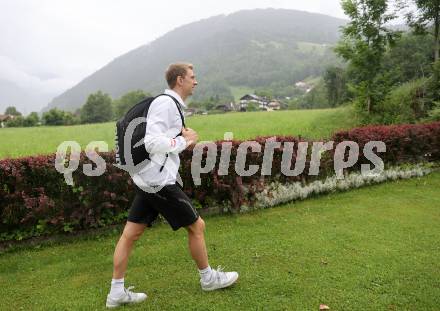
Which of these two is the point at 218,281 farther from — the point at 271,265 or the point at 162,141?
the point at 162,141

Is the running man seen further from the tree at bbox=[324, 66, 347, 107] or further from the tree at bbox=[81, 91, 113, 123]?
the tree at bbox=[81, 91, 113, 123]

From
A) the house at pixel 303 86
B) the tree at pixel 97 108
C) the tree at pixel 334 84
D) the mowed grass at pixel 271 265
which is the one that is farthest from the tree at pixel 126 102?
the mowed grass at pixel 271 265

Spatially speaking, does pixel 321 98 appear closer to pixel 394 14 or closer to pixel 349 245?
pixel 394 14

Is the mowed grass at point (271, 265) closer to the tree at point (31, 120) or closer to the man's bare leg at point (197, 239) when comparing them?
the man's bare leg at point (197, 239)

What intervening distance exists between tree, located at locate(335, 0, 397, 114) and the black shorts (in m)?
16.2

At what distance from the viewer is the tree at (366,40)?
18.3 metres

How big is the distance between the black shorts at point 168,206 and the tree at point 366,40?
1621 cm

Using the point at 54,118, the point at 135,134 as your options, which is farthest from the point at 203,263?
the point at 54,118

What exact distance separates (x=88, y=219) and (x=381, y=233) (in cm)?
502

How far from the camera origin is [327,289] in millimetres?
4711

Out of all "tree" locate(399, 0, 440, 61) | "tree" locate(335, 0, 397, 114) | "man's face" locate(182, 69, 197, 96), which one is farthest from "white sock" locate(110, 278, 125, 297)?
"tree" locate(399, 0, 440, 61)

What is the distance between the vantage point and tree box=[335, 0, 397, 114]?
18312 mm

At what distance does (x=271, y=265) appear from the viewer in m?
5.47

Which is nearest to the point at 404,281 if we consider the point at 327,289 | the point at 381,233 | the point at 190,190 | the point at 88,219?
the point at 327,289
